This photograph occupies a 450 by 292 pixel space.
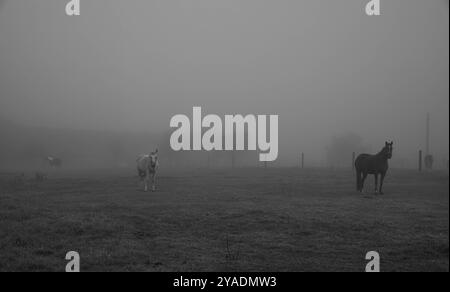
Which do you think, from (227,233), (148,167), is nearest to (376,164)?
(227,233)

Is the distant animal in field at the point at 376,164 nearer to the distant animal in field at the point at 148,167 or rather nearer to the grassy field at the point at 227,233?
the grassy field at the point at 227,233

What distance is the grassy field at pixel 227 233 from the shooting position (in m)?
9.79

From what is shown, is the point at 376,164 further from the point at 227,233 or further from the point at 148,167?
the point at 148,167

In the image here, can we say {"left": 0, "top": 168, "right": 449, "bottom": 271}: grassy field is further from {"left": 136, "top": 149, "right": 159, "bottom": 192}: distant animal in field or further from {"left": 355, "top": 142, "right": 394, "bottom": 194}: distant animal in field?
{"left": 136, "top": 149, "right": 159, "bottom": 192}: distant animal in field

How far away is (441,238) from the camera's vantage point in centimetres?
1212

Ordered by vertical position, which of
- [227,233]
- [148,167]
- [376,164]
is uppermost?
[376,164]

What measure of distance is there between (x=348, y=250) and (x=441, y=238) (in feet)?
12.1

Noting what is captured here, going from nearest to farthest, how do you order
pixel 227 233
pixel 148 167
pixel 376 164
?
1. pixel 227 233
2. pixel 376 164
3. pixel 148 167

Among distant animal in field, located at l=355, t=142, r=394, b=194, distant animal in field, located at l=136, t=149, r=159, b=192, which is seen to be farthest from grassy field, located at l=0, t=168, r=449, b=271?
distant animal in field, located at l=136, t=149, r=159, b=192

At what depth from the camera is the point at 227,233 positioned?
42.9ft

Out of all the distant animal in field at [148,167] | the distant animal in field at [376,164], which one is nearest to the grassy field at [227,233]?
the distant animal in field at [376,164]

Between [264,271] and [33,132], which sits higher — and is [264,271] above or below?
below
